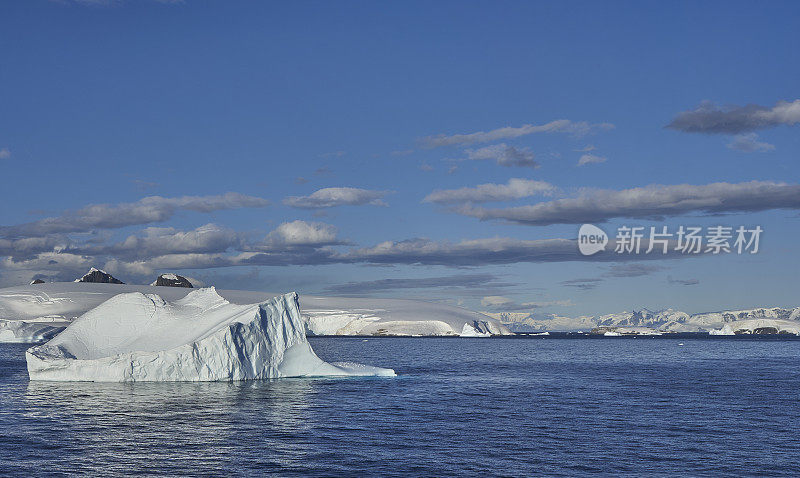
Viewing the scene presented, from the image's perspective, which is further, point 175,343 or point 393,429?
point 175,343

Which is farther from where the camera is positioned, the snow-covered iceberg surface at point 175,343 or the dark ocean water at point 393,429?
the snow-covered iceberg surface at point 175,343

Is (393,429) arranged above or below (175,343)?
below

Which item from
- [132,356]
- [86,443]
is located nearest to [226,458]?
[86,443]

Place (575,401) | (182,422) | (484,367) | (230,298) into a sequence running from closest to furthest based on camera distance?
(182,422) → (575,401) → (484,367) → (230,298)

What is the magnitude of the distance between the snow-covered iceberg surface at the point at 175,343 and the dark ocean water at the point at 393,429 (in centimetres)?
127

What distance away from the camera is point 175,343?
48250 millimetres

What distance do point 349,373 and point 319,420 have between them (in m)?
23.7

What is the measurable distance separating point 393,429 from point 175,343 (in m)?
22.3

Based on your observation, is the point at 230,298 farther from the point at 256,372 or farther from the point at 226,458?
the point at 226,458

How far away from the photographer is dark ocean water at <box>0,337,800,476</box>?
79.1 ft

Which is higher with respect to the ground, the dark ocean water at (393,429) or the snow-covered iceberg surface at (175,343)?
the snow-covered iceberg surface at (175,343)

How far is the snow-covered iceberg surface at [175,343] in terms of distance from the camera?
156 feet

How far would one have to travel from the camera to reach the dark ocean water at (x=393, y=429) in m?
24.1

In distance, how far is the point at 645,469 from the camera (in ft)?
77.6
